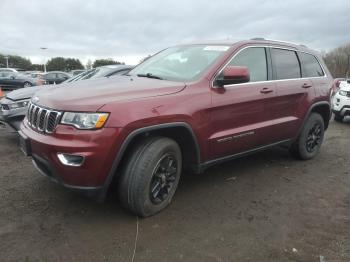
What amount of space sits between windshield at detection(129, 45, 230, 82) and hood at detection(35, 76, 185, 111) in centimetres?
30

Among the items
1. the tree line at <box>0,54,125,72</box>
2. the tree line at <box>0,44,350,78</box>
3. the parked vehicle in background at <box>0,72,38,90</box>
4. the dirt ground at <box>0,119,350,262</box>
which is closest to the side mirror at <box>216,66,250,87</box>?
the dirt ground at <box>0,119,350,262</box>

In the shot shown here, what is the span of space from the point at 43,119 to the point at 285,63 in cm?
334

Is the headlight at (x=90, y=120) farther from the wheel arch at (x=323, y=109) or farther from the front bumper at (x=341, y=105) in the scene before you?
the front bumper at (x=341, y=105)

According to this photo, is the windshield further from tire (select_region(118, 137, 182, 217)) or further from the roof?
tire (select_region(118, 137, 182, 217))

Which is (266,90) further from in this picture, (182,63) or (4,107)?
(4,107)

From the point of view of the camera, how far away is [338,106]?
10039mm

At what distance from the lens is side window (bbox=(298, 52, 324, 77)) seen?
5508mm

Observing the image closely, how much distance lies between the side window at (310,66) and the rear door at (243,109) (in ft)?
3.32

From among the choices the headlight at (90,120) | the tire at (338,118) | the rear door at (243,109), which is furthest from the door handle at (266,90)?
the tire at (338,118)

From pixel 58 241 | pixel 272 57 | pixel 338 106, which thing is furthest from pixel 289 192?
pixel 338 106

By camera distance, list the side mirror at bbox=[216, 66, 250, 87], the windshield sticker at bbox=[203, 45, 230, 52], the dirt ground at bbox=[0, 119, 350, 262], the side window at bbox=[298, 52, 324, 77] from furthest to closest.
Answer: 1. the side window at bbox=[298, 52, 324, 77]
2. the windshield sticker at bbox=[203, 45, 230, 52]
3. the side mirror at bbox=[216, 66, 250, 87]
4. the dirt ground at bbox=[0, 119, 350, 262]

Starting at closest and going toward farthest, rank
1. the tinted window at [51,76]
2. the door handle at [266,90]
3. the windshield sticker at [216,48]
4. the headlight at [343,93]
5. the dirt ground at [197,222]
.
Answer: the dirt ground at [197,222] < the windshield sticker at [216,48] < the door handle at [266,90] < the headlight at [343,93] < the tinted window at [51,76]

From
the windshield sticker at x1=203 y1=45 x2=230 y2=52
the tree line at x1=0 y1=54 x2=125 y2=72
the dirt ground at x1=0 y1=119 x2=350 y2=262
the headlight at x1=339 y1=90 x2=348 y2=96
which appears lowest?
the dirt ground at x1=0 y1=119 x2=350 y2=262

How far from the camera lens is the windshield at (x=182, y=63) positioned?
4.07 m
